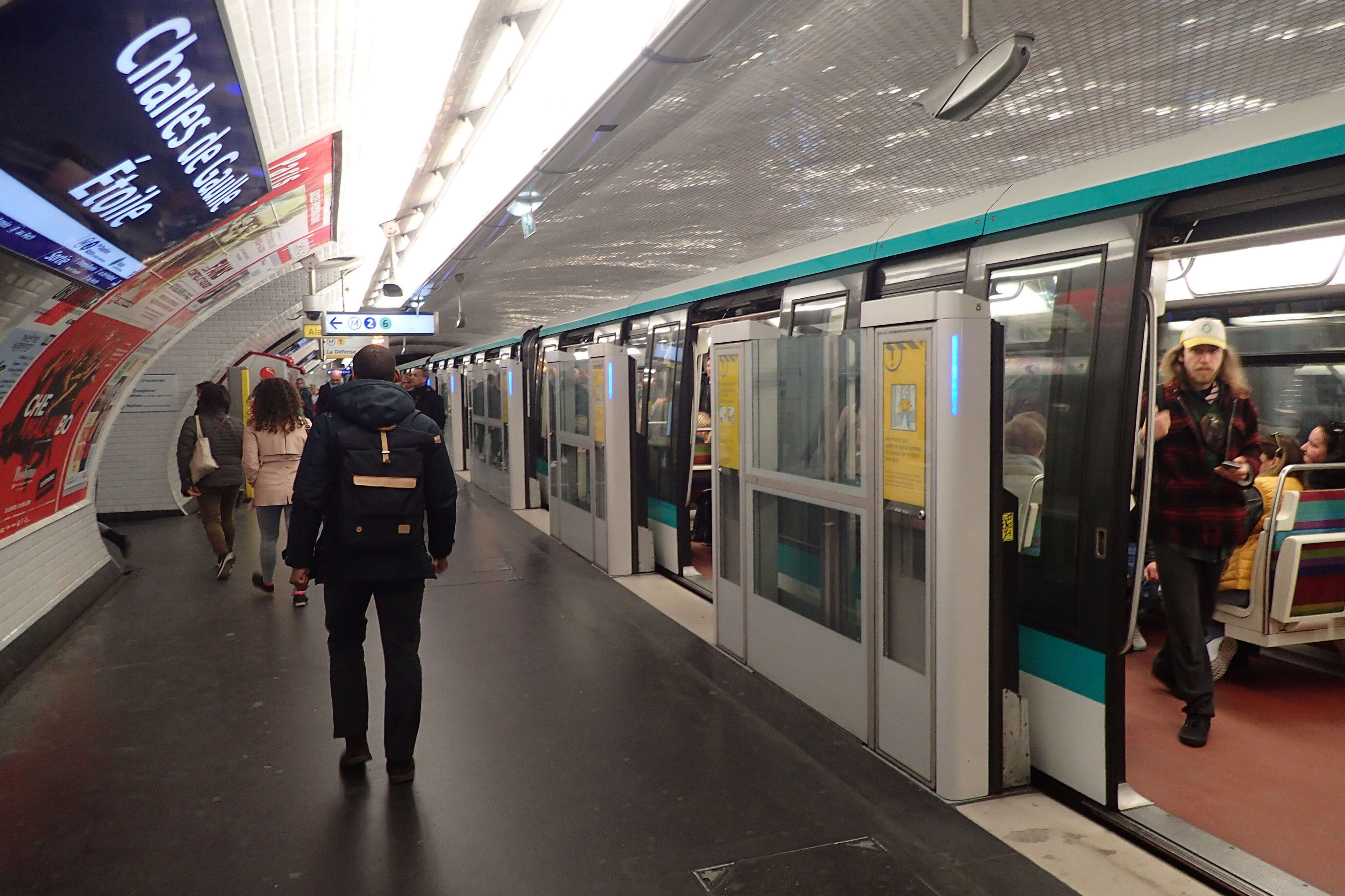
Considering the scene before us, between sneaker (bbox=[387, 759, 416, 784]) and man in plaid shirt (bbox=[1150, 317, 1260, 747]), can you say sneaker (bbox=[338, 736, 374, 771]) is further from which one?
man in plaid shirt (bbox=[1150, 317, 1260, 747])

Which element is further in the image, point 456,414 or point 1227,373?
point 456,414

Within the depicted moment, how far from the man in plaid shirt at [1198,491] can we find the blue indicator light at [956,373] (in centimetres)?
121

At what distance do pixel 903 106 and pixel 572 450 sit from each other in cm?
453

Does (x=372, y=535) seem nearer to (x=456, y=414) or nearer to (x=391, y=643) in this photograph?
(x=391, y=643)

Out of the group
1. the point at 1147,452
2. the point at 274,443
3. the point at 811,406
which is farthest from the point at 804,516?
the point at 274,443

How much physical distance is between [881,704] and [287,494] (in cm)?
458

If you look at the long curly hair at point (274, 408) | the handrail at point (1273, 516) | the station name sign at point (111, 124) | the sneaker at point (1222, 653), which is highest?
the station name sign at point (111, 124)

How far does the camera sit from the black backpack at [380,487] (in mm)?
3490

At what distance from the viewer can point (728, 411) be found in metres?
5.18

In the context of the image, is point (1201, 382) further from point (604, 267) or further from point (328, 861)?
point (604, 267)

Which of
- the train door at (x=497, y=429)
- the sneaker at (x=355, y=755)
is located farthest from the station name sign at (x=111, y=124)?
the train door at (x=497, y=429)

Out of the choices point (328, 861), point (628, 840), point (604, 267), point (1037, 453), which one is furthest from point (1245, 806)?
Answer: point (604, 267)

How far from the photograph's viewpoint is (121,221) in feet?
13.9

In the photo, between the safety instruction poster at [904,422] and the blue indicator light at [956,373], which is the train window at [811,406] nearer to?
the safety instruction poster at [904,422]
